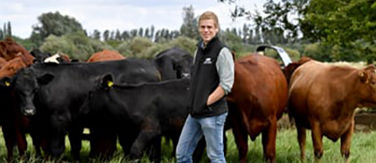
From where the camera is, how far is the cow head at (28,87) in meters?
7.61

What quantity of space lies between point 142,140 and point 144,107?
50 centimetres

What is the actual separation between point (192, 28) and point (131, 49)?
20.7 m

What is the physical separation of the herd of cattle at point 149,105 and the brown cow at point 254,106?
0.01 metres

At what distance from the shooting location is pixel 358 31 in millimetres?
17547

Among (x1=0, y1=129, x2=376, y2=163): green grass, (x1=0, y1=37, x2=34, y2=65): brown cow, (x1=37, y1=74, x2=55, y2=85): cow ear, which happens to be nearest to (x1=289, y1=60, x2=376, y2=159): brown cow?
(x1=0, y1=129, x2=376, y2=163): green grass

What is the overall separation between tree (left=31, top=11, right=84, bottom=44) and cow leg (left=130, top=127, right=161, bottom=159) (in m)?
63.3

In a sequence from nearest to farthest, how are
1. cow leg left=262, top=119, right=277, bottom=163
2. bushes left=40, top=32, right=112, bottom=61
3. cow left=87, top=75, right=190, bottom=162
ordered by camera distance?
cow left=87, top=75, right=190, bottom=162
cow leg left=262, top=119, right=277, bottom=163
bushes left=40, top=32, right=112, bottom=61

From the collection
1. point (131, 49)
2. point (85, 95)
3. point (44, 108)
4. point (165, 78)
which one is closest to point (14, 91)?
point (44, 108)

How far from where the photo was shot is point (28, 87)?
25.7 feet

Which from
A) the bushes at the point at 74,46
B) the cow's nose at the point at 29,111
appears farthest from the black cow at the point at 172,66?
the bushes at the point at 74,46

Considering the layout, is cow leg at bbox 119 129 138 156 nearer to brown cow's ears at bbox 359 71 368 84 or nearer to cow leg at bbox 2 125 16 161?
cow leg at bbox 2 125 16 161

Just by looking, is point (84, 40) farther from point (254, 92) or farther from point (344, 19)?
point (254, 92)

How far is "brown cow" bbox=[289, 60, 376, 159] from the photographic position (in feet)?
26.9

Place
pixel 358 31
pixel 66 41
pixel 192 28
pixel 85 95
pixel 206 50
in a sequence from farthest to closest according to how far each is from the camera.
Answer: pixel 192 28
pixel 66 41
pixel 358 31
pixel 85 95
pixel 206 50
